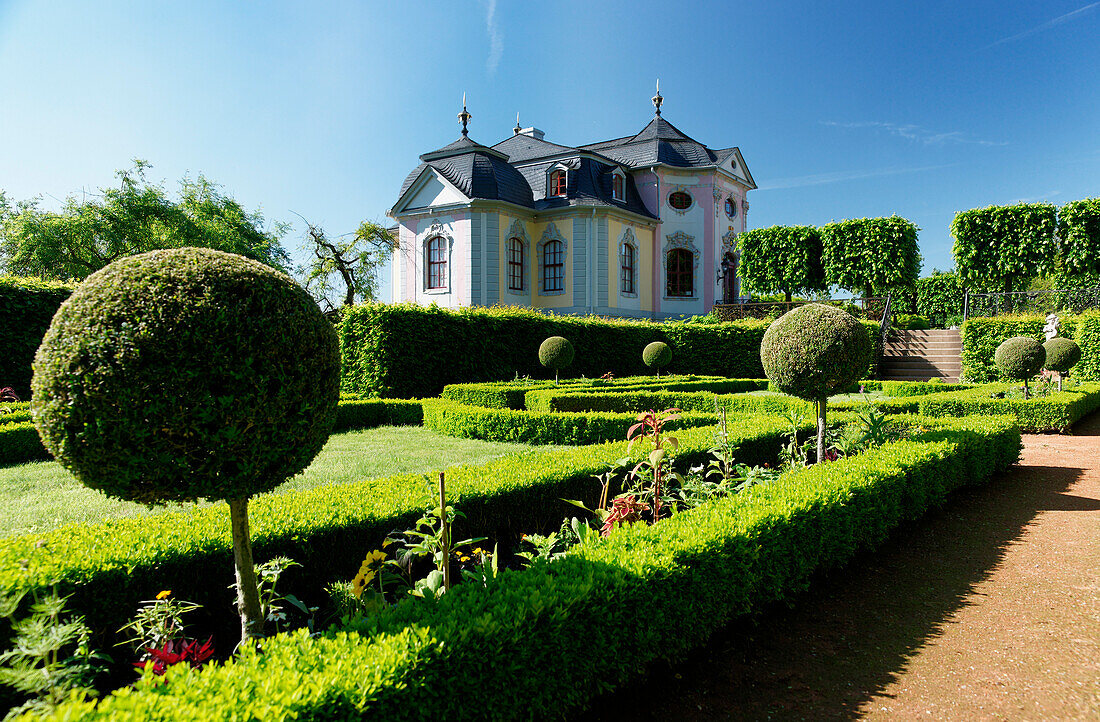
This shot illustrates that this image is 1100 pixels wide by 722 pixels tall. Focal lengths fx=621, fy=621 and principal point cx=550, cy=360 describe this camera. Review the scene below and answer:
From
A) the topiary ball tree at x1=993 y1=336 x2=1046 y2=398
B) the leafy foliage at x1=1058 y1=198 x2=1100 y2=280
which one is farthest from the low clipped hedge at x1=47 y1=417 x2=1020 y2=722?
the leafy foliage at x1=1058 y1=198 x2=1100 y2=280

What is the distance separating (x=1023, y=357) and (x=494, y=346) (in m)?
11.7

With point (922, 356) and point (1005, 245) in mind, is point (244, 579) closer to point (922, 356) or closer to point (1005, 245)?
point (922, 356)

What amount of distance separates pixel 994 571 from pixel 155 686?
4967 millimetres

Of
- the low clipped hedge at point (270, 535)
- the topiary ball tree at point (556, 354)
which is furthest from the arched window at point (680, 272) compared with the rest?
the low clipped hedge at point (270, 535)

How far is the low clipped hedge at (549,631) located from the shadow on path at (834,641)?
0.51ft

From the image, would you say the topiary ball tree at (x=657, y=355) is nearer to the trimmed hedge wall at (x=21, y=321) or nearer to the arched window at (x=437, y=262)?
the arched window at (x=437, y=262)

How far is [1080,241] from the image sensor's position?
21172 millimetres

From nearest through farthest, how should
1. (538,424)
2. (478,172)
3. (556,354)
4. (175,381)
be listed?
(175,381) → (538,424) → (556,354) → (478,172)

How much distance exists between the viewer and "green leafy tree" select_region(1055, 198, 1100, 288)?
68.7 feet

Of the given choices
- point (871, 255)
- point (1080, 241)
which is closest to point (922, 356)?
point (871, 255)

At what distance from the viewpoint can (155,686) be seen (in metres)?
1.96

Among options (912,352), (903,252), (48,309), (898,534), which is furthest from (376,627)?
(903,252)

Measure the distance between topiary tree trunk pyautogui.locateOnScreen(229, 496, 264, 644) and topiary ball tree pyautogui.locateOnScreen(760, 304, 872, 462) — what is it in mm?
5445

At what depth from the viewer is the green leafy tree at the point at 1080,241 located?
20.9 m
